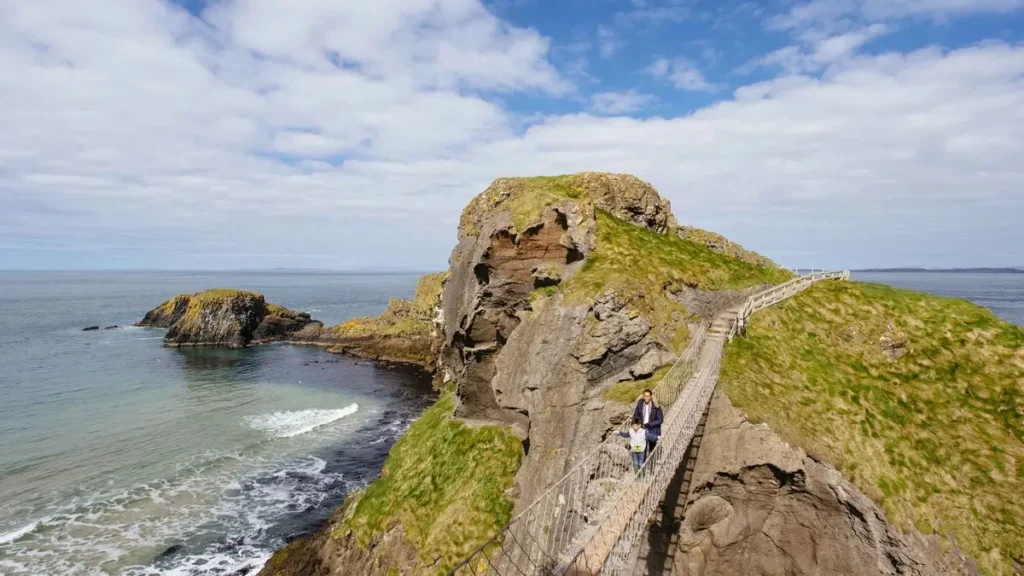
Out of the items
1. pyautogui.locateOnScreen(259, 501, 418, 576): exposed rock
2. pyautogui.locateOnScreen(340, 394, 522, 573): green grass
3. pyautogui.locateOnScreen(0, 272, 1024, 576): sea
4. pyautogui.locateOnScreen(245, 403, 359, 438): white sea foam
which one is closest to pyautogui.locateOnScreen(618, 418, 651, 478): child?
pyautogui.locateOnScreen(340, 394, 522, 573): green grass

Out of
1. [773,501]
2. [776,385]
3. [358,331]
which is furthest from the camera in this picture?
[358,331]

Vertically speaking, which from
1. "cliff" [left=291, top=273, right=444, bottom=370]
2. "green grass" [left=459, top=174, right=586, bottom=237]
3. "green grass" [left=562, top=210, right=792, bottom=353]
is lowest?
"cliff" [left=291, top=273, right=444, bottom=370]

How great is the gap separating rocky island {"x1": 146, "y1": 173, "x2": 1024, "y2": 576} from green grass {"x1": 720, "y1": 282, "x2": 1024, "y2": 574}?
7 centimetres

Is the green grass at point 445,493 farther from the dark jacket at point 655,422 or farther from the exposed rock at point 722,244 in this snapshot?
the exposed rock at point 722,244

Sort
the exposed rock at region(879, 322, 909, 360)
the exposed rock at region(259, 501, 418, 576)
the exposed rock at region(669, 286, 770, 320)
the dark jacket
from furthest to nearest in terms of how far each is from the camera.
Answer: the exposed rock at region(669, 286, 770, 320), the exposed rock at region(879, 322, 909, 360), the exposed rock at region(259, 501, 418, 576), the dark jacket

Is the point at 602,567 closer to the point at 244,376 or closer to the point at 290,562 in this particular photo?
the point at 290,562

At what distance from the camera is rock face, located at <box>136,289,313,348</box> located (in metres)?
80.0

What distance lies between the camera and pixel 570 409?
19672 mm

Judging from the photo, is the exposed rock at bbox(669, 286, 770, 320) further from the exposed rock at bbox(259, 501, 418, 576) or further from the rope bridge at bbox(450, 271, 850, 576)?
the exposed rock at bbox(259, 501, 418, 576)

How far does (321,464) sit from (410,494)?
16.4 m

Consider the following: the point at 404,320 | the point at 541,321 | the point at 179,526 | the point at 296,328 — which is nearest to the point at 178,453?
the point at 179,526

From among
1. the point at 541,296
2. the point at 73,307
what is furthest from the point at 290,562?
the point at 73,307

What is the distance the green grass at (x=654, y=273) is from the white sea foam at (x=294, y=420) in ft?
102

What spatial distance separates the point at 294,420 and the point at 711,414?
130ft
